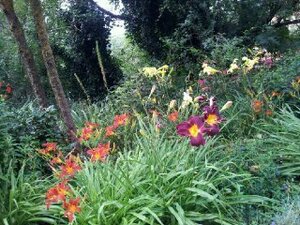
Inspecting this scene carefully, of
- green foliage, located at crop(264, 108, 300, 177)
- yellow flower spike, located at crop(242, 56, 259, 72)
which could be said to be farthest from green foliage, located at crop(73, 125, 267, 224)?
yellow flower spike, located at crop(242, 56, 259, 72)

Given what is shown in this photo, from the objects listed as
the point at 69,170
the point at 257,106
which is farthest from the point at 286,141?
the point at 69,170

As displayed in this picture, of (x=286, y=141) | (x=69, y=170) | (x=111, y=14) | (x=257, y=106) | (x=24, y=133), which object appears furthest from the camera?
(x=111, y=14)

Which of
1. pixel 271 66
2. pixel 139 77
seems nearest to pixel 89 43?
pixel 139 77

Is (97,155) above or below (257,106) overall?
above

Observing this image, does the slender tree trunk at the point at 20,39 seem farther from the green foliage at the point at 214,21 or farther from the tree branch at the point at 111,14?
the tree branch at the point at 111,14

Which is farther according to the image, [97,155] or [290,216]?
[97,155]

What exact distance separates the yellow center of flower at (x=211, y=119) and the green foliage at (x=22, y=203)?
114 cm

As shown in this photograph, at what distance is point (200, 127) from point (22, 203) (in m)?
1.37

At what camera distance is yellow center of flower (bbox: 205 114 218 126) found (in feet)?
8.44

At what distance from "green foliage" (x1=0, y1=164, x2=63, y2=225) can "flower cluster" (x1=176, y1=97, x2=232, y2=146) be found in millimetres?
1021

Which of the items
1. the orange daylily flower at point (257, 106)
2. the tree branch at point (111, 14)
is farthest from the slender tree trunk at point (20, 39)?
the tree branch at point (111, 14)

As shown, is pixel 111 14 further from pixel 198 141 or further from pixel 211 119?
pixel 198 141

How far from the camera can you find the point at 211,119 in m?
2.59

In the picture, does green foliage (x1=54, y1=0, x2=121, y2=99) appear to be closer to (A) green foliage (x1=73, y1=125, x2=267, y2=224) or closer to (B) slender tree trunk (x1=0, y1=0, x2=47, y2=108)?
(B) slender tree trunk (x1=0, y1=0, x2=47, y2=108)
